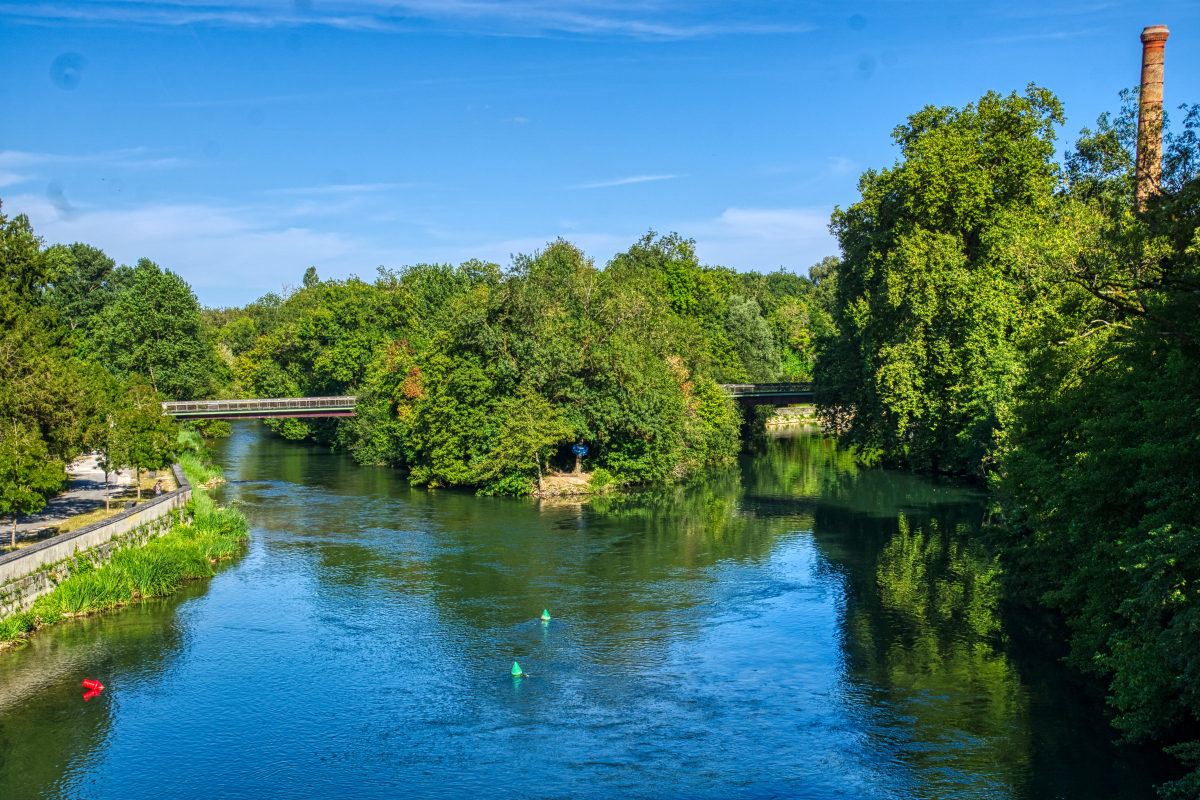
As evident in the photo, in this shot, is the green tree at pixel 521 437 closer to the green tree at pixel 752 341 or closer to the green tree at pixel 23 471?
the green tree at pixel 23 471

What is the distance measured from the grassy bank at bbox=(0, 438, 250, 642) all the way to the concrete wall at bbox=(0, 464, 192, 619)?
299 mm

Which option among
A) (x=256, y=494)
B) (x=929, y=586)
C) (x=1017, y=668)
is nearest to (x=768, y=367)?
(x=256, y=494)

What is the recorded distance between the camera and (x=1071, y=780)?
66.2 ft

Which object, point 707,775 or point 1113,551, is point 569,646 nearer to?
point 707,775

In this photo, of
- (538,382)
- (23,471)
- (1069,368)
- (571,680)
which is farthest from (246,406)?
(1069,368)

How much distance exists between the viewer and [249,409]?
73.6m

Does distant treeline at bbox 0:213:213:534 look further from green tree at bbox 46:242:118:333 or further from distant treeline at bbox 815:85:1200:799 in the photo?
distant treeline at bbox 815:85:1200:799

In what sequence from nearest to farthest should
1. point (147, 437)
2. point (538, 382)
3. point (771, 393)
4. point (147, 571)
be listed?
point (147, 571) → point (147, 437) → point (538, 382) → point (771, 393)

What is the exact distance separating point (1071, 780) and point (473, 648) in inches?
662

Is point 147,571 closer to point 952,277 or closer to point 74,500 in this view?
point 74,500

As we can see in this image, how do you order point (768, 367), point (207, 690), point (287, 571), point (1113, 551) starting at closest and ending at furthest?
point (1113, 551) < point (207, 690) < point (287, 571) < point (768, 367)

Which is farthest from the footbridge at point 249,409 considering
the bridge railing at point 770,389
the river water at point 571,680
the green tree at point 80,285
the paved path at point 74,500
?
the bridge railing at point 770,389

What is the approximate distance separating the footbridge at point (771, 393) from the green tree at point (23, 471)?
54.2 metres

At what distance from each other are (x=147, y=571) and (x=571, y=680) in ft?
60.4
